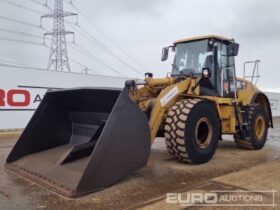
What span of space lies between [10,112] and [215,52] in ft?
26.7

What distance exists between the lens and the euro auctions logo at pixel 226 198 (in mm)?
3951

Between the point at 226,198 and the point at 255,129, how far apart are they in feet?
13.1

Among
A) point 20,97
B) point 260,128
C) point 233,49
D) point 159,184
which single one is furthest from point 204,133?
point 20,97

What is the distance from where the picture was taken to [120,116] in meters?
4.56

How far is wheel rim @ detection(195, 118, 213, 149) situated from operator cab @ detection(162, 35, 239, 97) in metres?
0.77

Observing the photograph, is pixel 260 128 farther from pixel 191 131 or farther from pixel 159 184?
pixel 159 184

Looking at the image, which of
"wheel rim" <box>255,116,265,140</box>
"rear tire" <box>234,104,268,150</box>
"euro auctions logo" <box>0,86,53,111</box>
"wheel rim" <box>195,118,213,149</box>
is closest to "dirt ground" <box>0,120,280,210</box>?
"wheel rim" <box>195,118,213,149</box>

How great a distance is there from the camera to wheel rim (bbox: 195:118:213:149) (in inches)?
241

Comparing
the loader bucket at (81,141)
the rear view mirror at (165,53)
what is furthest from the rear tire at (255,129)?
the loader bucket at (81,141)

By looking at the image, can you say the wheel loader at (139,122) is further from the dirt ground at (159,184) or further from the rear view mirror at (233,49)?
the dirt ground at (159,184)

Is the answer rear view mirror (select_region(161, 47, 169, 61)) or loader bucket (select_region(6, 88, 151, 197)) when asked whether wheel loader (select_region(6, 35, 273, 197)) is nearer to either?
loader bucket (select_region(6, 88, 151, 197))

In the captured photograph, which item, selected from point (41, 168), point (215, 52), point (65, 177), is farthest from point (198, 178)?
point (215, 52)

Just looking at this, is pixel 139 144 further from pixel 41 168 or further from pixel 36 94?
pixel 36 94

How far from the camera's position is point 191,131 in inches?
225
